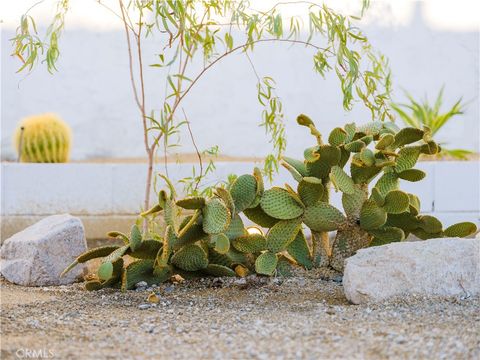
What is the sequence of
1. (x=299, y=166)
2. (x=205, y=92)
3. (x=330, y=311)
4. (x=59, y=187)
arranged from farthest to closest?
(x=205, y=92) → (x=59, y=187) → (x=299, y=166) → (x=330, y=311)

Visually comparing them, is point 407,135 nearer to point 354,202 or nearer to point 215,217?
point 354,202

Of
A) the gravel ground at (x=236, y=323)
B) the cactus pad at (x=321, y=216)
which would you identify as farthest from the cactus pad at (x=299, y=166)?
the gravel ground at (x=236, y=323)

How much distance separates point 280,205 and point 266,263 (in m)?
0.18

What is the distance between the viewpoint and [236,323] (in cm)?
185

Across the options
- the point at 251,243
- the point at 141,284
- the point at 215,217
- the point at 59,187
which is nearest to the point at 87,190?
the point at 59,187

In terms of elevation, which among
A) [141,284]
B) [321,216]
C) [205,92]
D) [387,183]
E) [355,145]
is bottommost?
[141,284]

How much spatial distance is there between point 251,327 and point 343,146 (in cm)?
80

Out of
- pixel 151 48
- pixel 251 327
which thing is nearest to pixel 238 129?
pixel 151 48

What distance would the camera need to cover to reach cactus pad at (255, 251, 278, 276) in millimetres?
2293

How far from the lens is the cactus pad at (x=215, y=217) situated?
219 cm

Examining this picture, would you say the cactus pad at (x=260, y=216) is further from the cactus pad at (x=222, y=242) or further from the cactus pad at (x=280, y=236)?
the cactus pad at (x=222, y=242)

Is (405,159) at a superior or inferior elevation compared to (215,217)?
superior

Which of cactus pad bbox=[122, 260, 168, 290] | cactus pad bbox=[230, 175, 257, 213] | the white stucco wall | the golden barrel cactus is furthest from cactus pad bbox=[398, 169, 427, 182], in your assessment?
the white stucco wall

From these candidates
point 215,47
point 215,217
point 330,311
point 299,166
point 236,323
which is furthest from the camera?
point 215,47
